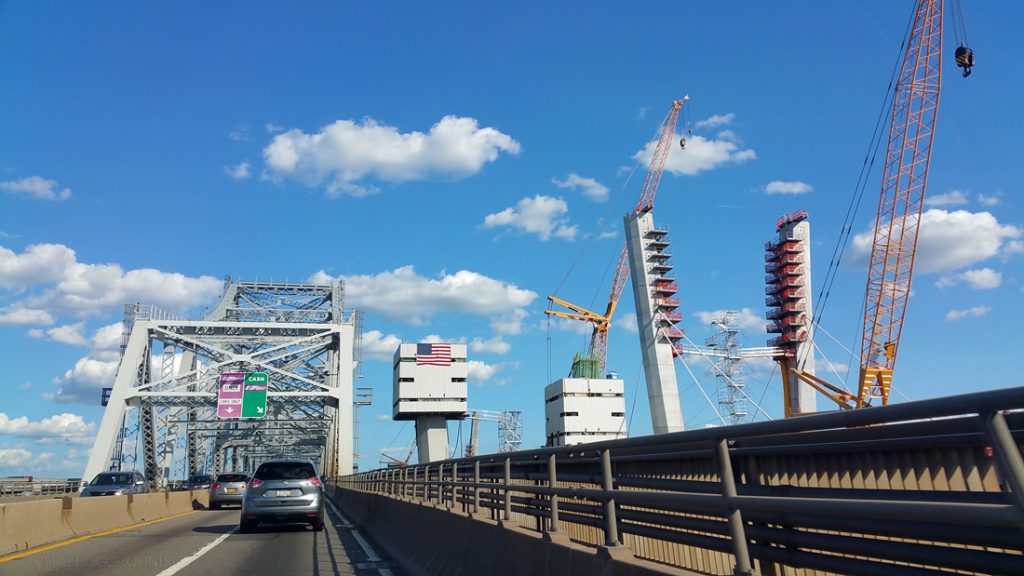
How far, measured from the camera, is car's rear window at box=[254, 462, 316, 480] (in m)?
19.6

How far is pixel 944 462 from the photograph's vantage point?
3.69 meters

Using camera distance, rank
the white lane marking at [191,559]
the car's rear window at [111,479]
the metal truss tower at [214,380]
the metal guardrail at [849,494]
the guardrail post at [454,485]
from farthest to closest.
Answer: the metal truss tower at [214,380]
the car's rear window at [111,479]
the guardrail post at [454,485]
the white lane marking at [191,559]
the metal guardrail at [849,494]

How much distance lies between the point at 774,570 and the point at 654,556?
6.82 ft

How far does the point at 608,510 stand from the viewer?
20.5ft

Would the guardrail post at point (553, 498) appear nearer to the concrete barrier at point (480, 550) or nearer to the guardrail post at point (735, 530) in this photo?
the concrete barrier at point (480, 550)

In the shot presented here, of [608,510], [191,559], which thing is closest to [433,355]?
[191,559]

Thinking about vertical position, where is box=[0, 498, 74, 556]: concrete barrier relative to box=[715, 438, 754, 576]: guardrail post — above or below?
below

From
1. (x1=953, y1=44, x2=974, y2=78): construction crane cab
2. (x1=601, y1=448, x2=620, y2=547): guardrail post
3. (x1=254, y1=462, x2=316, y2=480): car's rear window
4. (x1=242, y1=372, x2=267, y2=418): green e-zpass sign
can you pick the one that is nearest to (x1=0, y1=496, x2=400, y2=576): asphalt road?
(x1=254, y1=462, x2=316, y2=480): car's rear window

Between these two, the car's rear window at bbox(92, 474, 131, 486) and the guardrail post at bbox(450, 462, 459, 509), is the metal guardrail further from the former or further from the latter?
the car's rear window at bbox(92, 474, 131, 486)

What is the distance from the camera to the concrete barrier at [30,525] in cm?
1474

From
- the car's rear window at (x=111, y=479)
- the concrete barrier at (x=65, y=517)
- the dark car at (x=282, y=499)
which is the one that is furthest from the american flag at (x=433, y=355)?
the dark car at (x=282, y=499)

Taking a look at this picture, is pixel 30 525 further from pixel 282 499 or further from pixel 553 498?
pixel 553 498

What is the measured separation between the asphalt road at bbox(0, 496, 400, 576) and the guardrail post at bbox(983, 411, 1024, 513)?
10278 mm

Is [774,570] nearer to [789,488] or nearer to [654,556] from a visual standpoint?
[789,488]
